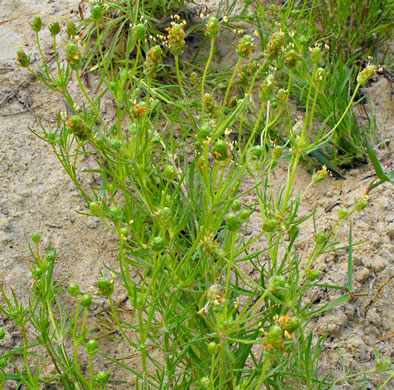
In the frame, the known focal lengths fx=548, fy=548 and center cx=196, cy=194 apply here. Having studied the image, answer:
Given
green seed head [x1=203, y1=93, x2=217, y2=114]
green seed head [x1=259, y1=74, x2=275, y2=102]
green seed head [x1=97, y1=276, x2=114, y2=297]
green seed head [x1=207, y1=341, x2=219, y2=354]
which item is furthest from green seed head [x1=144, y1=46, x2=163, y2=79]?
green seed head [x1=207, y1=341, x2=219, y2=354]

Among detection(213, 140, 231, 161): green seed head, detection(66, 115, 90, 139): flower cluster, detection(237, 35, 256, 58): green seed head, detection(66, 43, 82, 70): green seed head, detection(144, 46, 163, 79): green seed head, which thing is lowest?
detection(213, 140, 231, 161): green seed head

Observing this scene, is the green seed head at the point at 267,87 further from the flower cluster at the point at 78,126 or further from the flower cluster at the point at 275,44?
the flower cluster at the point at 78,126

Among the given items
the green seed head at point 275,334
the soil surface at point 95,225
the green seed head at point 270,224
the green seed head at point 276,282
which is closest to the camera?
the green seed head at point 275,334

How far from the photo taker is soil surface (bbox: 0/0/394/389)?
198cm

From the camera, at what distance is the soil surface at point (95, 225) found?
1977mm

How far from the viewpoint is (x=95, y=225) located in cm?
236

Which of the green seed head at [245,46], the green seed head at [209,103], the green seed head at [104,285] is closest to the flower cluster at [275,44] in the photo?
the green seed head at [245,46]

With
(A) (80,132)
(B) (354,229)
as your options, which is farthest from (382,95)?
(A) (80,132)

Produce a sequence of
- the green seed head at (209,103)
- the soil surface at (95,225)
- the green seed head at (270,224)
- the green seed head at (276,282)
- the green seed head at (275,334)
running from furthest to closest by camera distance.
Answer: the soil surface at (95,225), the green seed head at (209,103), the green seed head at (270,224), the green seed head at (276,282), the green seed head at (275,334)

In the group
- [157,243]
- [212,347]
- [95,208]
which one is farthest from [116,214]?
[212,347]

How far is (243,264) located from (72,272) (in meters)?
0.70

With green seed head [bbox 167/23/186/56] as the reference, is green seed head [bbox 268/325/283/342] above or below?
below

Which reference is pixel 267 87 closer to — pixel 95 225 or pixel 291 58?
pixel 291 58

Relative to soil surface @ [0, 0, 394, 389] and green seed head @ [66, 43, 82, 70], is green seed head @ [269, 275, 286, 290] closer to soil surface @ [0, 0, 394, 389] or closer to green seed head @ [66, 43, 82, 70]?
soil surface @ [0, 0, 394, 389]
